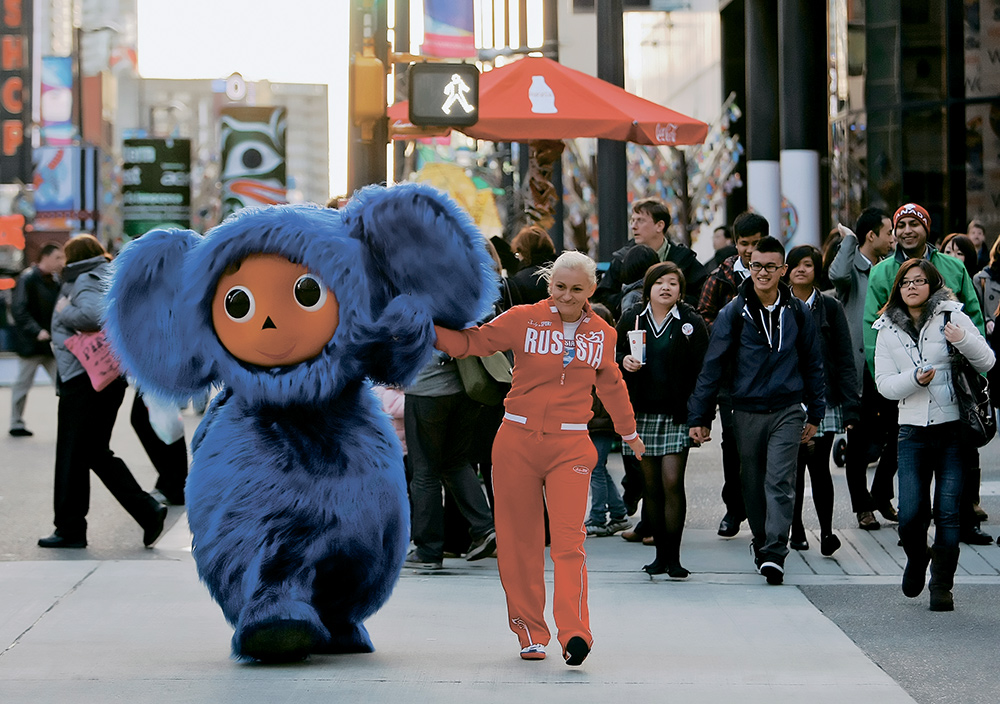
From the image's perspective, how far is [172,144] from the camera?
25562 mm

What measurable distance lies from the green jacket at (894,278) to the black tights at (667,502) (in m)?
1.64

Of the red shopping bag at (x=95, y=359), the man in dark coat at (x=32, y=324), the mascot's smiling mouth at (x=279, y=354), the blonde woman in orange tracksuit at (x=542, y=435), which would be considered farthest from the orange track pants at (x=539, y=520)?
the man in dark coat at (x=32, y=324)

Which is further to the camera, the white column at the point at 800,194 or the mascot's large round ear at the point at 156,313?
the white column at the point at 800,194

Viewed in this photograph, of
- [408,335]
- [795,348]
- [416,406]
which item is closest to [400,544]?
[408,335]

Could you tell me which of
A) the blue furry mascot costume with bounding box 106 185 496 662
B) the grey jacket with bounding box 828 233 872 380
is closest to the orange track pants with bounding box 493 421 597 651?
the blue furry mascot costume with bounding box 106 185 496 662

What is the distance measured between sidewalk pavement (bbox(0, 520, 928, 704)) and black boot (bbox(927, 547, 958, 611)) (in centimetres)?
61

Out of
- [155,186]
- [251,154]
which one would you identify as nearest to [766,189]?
[251,154]

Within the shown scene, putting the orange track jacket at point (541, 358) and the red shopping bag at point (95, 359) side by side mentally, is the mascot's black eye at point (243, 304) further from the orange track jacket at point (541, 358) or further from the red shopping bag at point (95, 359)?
the red shopping bag at point (95, 359)

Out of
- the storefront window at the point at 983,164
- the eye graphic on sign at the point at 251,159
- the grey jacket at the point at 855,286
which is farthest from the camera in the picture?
the eye graphic on sign at the point at 251,159

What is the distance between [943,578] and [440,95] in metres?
4.56

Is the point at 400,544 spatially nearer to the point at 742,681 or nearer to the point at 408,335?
the point at 408,335

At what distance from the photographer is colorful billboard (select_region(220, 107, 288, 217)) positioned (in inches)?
842

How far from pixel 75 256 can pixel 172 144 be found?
1672 cm

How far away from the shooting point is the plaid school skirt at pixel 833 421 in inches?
347
